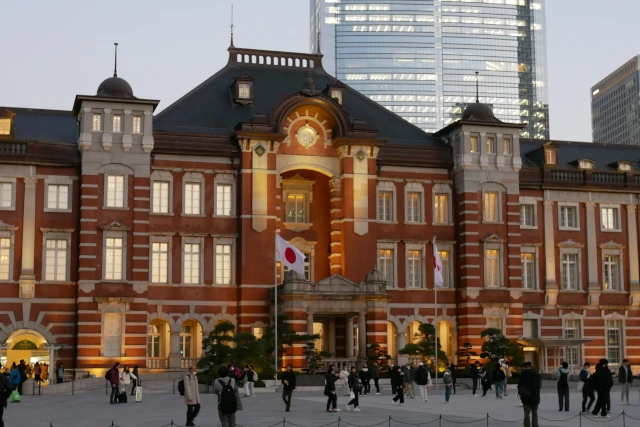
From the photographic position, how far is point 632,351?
208 feet

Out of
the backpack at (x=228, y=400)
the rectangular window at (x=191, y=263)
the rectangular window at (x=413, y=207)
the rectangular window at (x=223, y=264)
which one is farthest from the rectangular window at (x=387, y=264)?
the backpack at (x=228, y=400)

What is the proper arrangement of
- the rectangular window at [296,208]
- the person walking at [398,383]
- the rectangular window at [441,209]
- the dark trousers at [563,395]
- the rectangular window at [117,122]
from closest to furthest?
the dark trousers at [563,395] < the person walking at [398,383] < the rectangular window at [117,122] < the rectangular window at [296,208] < the rectangular window at [441,209]

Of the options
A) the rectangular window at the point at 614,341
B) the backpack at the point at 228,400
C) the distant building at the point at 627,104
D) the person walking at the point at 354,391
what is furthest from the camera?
the distant building at the point at 627,104

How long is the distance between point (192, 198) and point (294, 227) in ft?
20.0

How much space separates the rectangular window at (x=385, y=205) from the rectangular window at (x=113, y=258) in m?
14.6

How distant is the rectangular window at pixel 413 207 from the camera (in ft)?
196

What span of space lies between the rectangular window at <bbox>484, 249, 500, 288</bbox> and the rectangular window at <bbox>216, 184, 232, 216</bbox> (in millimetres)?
14680

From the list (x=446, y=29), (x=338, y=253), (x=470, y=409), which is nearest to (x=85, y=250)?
(x=338, y=253)

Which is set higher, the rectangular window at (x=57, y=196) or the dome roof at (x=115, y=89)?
the dome roof at (x=115, y=89)

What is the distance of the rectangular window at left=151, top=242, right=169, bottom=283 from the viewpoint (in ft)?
181

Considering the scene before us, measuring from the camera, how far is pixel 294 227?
58.9 metres

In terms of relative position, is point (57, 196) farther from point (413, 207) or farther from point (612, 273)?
point (612, 273)

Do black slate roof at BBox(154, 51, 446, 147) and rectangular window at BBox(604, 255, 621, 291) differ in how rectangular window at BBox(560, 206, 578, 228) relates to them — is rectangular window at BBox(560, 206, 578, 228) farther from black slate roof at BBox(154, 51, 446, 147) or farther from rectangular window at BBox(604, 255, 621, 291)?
black slate roof at BBox(154, 51, 446, 147)

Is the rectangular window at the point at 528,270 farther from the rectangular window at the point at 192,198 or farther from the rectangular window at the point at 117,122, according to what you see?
the rectangular window at the point at 117,122
